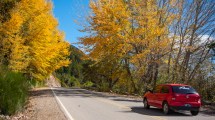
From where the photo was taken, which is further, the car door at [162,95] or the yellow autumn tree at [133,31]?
the yellow autumn tree at [133,31]

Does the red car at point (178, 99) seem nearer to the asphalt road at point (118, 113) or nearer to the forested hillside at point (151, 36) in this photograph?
the asphalt road at point (118, 113)

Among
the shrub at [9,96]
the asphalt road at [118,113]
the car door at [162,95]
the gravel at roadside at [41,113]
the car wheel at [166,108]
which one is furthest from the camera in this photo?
the car door at [162,95]

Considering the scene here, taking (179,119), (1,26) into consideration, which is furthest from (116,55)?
(179,119)

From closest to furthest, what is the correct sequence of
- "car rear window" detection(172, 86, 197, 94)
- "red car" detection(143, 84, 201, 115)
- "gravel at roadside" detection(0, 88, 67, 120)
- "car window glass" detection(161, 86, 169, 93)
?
"gravel at roadside" detection(0, 88, 67, 120) → "red car" detection(143, 84, 201, 115) → "car rear window" detection(172, 86, 197, 94) → "car window glass" detection(161, 86, 169, 93)

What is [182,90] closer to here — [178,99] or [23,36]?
[178,99]

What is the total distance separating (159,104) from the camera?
17.2 meters

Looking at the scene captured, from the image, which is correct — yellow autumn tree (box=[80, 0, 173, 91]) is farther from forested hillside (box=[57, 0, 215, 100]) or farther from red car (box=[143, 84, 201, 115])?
red car (box=[143, 84, 201, 115])

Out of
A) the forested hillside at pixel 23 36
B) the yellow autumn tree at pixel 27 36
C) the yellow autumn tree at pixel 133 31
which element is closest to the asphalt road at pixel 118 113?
the forested hillside at pixel 23 36

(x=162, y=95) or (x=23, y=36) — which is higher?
(x=23, y=36)

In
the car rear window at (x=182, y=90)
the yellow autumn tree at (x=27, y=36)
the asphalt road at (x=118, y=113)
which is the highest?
the yellow autumn tree at (x=27, y=36)

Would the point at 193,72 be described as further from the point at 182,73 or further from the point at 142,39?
the point at 142,39

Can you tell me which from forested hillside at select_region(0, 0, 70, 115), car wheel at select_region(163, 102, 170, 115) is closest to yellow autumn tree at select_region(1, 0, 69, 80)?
forested hillside at select_region(0, 0, 70, 115)

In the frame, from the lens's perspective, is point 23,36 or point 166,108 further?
point 23,36

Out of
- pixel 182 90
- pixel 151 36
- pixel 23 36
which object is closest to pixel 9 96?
pixel 182 90
